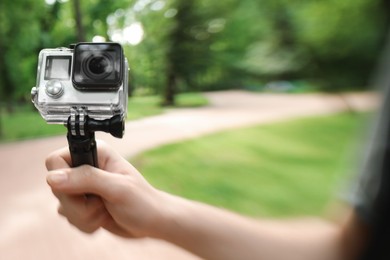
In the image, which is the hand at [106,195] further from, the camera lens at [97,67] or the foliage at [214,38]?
the foliage at [214,38]

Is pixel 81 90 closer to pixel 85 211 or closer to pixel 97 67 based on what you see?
pixel 97 67

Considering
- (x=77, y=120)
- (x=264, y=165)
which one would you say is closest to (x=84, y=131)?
(x=77, y=120)

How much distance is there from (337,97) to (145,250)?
70 centimetres

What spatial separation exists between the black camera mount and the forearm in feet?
0.61

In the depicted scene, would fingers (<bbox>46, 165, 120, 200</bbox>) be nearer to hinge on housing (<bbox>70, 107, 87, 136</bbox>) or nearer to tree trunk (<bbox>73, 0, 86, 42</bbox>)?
hinge on housing (<bbox>70, 107, 87, 136</bbox>)

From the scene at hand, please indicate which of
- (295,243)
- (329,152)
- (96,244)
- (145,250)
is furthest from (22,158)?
(329,152)

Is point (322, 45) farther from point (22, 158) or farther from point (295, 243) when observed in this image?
point (22, 158)

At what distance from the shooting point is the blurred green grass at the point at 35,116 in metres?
0.89

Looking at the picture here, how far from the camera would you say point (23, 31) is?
0.98 m

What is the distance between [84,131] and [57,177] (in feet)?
0.28

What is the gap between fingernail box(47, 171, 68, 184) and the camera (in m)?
0.57

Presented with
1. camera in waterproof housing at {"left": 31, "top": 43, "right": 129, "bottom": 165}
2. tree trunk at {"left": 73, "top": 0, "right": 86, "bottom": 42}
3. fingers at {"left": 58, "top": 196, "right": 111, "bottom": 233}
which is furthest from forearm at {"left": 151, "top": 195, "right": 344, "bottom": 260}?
tree trunk at {"left": 73, "top": 0, "right": 86, "bottom": 42}

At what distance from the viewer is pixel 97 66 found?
22.3 inches

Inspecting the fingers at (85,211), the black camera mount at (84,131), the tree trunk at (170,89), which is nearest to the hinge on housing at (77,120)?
the black camera mount at (84,131)
